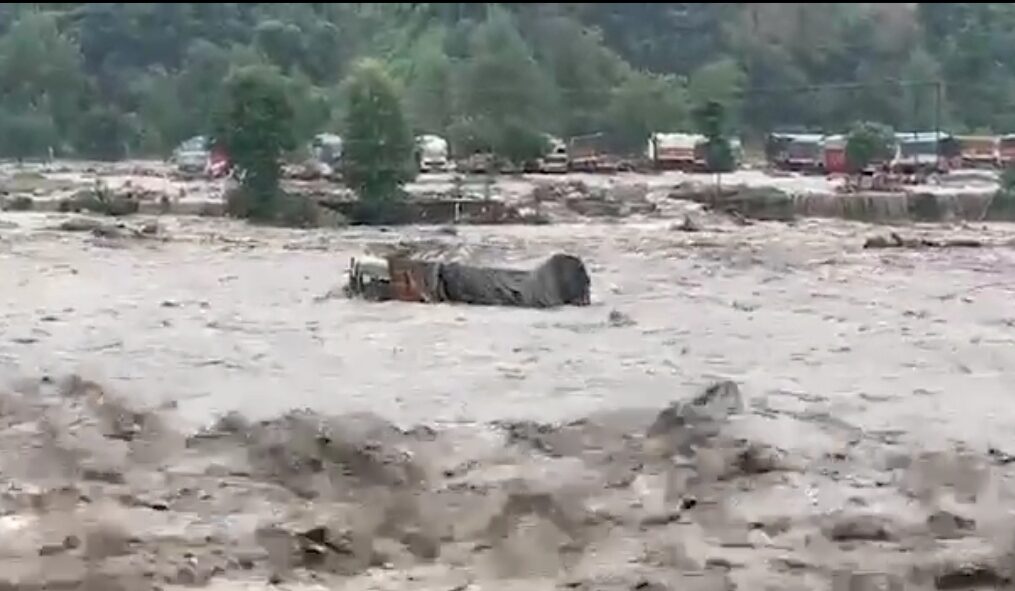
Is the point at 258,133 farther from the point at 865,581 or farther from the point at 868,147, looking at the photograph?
the point at 865,581

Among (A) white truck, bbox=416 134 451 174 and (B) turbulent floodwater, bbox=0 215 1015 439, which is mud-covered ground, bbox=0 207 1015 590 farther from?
(A) white truck, bbox=416 134 451 174

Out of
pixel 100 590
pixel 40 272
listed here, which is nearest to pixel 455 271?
pixel 40 272

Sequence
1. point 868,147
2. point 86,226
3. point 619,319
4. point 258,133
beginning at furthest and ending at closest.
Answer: point 868,147 → point 258,133 → point 86,226 → point 619,319

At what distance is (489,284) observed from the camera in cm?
1190

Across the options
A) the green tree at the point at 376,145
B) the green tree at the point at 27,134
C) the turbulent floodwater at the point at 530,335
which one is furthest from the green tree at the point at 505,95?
the turbulent floodwater at the point at 530,335

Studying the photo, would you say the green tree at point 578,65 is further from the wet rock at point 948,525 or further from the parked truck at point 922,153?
the wet rock at point 948,525

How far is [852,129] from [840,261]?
1424cm

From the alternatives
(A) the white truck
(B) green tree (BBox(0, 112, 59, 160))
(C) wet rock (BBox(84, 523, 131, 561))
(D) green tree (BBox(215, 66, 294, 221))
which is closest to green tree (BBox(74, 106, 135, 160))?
(B) green tree (BBox(0, 112, 59, 160))

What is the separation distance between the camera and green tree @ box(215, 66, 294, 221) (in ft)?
72.4

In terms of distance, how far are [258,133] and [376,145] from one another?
151cm

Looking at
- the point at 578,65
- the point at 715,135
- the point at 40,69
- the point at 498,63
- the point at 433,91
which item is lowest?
the point at 715,135

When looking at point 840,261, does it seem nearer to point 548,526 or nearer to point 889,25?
point 548,526

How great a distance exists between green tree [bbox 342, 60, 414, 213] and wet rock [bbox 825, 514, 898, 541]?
17.1 meters

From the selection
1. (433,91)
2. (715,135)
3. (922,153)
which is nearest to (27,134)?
(433,91)
